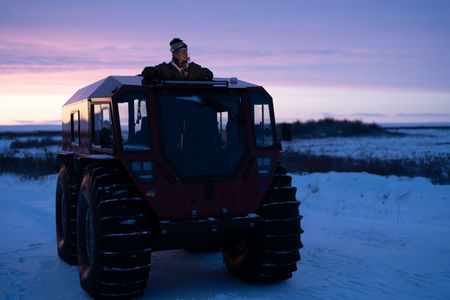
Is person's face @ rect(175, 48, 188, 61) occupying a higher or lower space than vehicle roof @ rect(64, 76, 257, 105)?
higher

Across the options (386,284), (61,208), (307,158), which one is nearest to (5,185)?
(61,208)

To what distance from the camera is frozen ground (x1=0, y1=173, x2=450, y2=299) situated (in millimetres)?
6281

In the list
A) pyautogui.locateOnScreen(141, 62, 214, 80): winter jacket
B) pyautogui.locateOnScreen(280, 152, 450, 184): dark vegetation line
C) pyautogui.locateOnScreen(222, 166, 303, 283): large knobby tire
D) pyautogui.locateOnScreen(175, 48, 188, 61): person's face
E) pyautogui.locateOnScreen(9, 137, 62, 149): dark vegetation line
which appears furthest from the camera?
pyautogui.locateOnScreen(9, 137, 62, 149): dark vegetation line

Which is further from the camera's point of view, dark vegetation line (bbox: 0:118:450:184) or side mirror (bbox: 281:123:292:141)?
dark vegetation line (bbox: 0:118:450:184)

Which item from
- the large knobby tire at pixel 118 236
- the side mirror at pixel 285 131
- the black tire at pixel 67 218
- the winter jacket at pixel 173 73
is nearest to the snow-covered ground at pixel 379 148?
the black tire at pixel 67 218

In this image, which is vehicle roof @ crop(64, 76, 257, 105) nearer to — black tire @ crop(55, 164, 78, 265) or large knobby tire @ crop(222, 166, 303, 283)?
large knobby tire @ crop(222, 166, 303, 283)

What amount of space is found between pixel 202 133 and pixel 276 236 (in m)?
1.47

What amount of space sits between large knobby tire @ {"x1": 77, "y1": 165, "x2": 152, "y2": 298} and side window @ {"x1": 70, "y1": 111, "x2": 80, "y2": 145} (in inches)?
76.0

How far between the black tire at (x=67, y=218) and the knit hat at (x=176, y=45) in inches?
102

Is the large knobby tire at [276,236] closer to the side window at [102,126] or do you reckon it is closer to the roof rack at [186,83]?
the roof rack at [186,83]

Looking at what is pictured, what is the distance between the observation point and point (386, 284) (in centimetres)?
647

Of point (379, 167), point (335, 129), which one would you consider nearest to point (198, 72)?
point (379, 167)

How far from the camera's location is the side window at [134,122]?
5.74 meters

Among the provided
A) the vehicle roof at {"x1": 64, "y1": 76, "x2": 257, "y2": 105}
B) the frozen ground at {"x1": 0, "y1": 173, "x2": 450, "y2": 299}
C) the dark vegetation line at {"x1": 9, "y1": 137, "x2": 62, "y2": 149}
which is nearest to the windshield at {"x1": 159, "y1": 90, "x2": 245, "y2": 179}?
the vehicle roof at {"x1": 64, "y1": 76, "x2": 257, "y2": 105}
